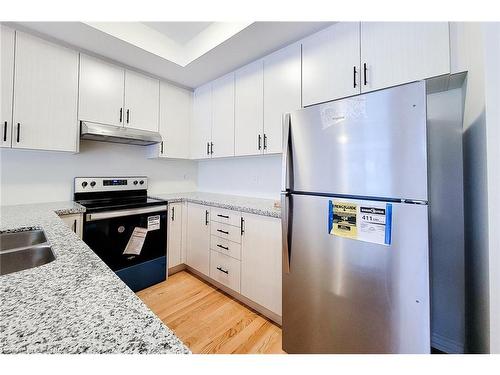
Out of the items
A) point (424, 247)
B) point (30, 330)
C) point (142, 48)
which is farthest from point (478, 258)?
point (142, 48)

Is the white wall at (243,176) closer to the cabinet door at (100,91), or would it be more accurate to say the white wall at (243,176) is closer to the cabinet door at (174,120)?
the cabinet door at (174,120)

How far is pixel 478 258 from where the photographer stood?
1.12 metres

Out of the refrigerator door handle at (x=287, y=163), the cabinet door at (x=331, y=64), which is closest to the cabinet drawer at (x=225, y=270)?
the refrigerator door handle at (x=287, y=163)

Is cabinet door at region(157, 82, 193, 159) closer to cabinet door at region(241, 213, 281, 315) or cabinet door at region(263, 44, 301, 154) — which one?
cabinet door at region(263, 44, 301, 154)

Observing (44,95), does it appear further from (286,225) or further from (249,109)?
(286,225)

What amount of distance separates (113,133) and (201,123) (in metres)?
0.97

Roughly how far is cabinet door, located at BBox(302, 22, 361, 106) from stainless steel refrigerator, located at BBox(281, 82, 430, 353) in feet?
1.62

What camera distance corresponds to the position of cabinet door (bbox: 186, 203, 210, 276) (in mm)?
2172

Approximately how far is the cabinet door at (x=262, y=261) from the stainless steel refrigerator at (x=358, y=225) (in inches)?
11.3

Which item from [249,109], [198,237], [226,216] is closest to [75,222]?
[198,237]

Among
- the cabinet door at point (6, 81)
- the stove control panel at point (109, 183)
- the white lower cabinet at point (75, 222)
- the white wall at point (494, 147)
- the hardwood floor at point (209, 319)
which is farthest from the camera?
the stove control panel at point (109, 183)

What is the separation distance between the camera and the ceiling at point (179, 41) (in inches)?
63.0

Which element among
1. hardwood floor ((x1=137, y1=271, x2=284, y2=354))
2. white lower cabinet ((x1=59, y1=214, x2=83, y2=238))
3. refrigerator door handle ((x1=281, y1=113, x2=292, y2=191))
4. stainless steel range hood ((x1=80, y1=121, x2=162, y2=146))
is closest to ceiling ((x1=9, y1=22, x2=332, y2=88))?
stainless steel range hood ((x1=80, y1=121, x2=162, y2=146))

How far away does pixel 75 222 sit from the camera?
A: 5.43 ft
